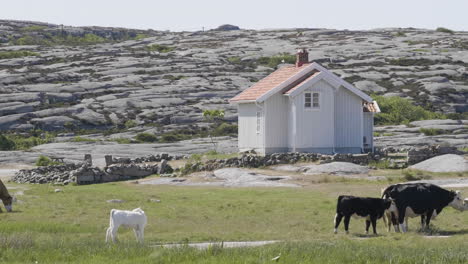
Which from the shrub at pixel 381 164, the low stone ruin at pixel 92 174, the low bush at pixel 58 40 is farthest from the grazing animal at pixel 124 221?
the low bush at pixel 58 40

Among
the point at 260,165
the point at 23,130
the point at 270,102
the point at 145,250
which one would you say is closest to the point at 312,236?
the point at 145,250

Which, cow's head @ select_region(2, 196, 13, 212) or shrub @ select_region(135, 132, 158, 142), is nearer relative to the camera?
cow's head @ select_region(2, 196, 13, 212)

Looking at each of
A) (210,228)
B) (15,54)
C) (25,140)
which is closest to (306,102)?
(210,228)

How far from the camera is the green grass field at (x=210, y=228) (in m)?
16.5

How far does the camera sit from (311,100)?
49.9 metres

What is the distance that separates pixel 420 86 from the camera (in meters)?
105

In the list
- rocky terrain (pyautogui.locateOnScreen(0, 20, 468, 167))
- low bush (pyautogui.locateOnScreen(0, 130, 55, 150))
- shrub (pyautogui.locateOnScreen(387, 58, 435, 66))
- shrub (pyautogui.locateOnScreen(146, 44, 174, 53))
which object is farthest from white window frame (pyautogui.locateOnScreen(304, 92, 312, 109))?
shrub (pyautogui.locateOnScreen(146, 44, 174, 53))

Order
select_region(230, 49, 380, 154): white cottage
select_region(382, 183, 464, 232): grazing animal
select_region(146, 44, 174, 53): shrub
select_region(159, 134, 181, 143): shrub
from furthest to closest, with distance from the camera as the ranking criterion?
select_region(146, 44, 174, 53): shrub
select_region(159, 134, 181, 143): shrub
select_region(230, 49, 380, 154): white cottage
select_region(382, 183, 464, 232): grazing animal

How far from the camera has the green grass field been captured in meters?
16.5

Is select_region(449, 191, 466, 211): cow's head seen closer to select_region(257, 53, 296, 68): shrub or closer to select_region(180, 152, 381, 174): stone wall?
select_region(180, 152, 381, 174): stone wall

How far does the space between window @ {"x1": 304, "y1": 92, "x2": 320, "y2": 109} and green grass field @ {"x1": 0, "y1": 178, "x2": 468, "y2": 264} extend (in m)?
11.8

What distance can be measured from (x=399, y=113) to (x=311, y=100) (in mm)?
40964

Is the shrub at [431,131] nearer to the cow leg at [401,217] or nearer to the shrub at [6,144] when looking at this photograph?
the shrub at [6,144]

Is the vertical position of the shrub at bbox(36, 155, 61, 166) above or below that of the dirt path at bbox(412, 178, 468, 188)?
below
